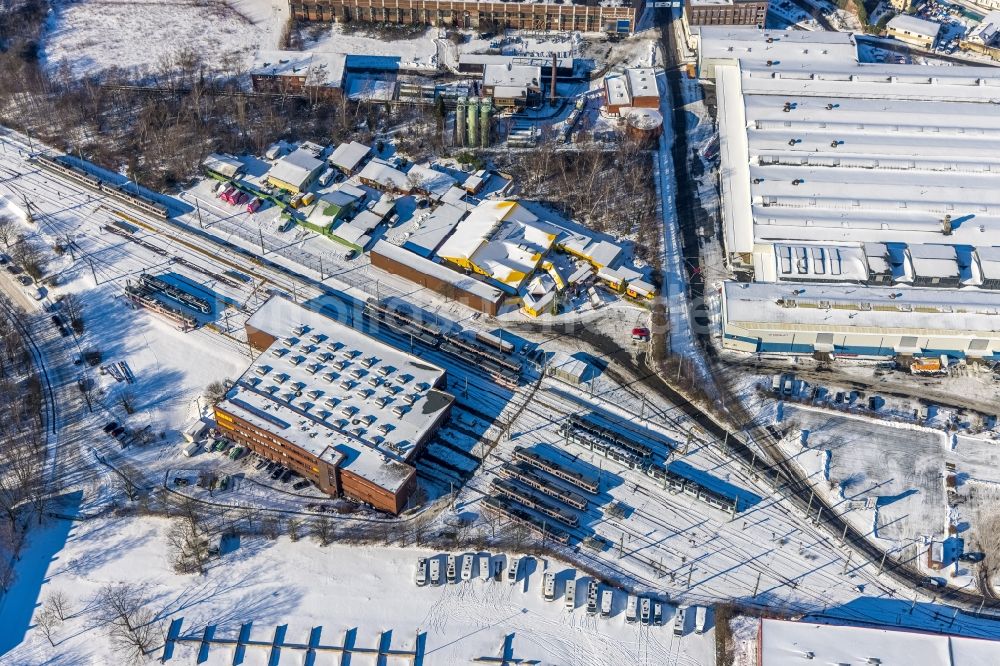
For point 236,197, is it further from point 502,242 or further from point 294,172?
point 502,242

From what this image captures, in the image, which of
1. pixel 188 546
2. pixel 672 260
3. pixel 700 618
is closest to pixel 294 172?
pixel 672 260

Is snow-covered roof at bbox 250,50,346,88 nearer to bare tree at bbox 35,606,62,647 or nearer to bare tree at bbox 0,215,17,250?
bare tree at bbox 0,215,17,250

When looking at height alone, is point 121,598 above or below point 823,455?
below

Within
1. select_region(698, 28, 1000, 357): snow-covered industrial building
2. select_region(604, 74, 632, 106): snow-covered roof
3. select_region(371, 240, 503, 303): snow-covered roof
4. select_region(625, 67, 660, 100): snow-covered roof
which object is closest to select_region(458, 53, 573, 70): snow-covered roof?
select_region(604, 74, 632, 106): snow-covered roof

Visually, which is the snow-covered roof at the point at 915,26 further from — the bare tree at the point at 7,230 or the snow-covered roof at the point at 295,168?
the bare tree at the point at 7,230

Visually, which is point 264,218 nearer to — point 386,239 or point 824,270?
point 386,239

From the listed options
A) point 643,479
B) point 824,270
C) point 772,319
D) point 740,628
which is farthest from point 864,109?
point 740,628
